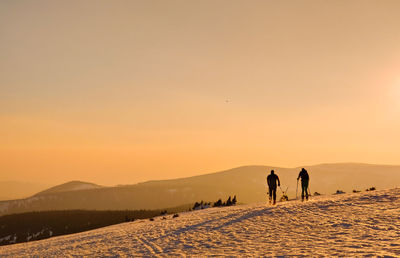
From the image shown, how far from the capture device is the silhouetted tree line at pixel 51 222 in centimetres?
5834

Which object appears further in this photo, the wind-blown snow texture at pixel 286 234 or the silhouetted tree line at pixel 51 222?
the silhouetted tree line at pixel 51 222

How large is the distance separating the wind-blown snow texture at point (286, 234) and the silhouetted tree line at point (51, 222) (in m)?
35.2

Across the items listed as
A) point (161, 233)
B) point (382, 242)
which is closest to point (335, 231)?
point (382, 242)

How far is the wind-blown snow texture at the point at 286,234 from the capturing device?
14966 millimetres

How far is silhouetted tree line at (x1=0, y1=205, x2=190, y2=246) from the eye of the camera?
58344mm

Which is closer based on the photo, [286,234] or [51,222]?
[286,234]

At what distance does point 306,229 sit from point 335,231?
1.58 meters

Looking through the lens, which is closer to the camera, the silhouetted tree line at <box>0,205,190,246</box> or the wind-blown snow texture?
the wind-blown snow texture

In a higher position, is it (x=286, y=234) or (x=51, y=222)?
(x=286, y=234)

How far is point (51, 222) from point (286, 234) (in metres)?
61.1

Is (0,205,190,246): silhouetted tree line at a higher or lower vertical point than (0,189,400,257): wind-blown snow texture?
lower

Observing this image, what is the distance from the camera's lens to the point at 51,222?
67.9 meters

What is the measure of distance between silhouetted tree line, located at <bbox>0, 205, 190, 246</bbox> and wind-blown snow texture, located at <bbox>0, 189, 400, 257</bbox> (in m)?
35.2

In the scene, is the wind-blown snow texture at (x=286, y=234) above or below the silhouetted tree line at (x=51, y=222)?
above
